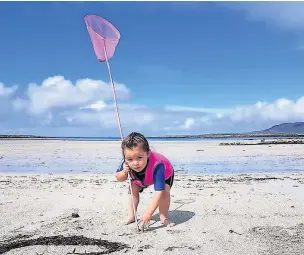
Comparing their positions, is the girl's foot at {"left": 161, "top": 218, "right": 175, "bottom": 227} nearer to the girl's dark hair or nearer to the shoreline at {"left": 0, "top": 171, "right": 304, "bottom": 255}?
the shoreline at {"left": 0, "top": 171, "right": 304, "bottom": 255}

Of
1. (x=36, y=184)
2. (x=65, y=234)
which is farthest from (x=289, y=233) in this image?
(x=36, y=184)

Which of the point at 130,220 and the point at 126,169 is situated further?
the point at 130,220

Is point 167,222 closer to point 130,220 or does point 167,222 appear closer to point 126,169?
point 130,220

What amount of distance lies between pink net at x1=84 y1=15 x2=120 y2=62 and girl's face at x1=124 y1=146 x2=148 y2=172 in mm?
1257

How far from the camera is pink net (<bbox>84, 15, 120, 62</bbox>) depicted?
5262mm

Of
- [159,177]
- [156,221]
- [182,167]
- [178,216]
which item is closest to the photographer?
[159,177]

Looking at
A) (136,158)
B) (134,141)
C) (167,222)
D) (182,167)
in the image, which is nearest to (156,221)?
(167,222)

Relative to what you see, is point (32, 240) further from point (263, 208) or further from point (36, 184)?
point (36, 184)

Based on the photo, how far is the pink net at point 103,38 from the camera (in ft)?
17.3

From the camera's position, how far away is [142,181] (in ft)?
17.4

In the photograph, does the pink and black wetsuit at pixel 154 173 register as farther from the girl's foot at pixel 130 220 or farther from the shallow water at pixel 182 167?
the shallow water at pixel 182 167

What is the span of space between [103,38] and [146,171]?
1770 mm

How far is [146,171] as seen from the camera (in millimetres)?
5129

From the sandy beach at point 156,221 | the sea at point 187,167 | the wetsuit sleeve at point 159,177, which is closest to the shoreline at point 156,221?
the sandy beach at point 156,221
